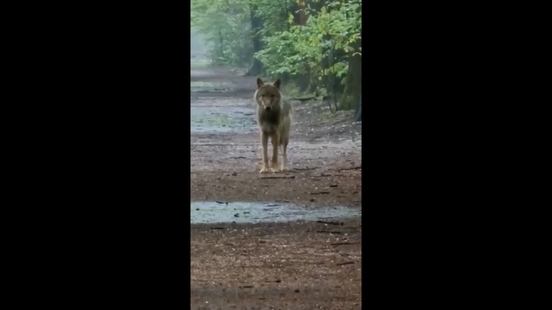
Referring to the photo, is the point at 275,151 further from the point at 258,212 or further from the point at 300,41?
the point at 300,41

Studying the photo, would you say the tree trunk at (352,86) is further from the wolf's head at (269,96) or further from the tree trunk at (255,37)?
the wolf's head at (269,96)

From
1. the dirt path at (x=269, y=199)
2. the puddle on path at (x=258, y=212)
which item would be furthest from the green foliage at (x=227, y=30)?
the puddle on path at (x=258, y=212)

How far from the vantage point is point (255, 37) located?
9227 millimetres

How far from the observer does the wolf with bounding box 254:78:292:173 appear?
24.9 ft

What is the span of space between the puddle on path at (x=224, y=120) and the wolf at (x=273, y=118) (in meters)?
1.40

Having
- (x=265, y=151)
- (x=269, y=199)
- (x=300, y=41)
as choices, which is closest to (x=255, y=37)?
(x=300, y=41)

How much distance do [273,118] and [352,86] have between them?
1.55 metres

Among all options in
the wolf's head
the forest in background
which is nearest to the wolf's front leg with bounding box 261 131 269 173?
the wolf's head

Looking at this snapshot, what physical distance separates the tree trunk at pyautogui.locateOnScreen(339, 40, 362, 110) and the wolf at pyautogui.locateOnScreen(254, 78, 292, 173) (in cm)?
117

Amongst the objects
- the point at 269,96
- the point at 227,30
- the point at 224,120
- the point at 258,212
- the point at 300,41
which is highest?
the point at 227,30

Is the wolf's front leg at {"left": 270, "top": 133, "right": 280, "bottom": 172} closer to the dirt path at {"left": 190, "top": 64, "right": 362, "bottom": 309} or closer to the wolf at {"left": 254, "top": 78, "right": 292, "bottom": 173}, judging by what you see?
the wolf at {"left": 254, "top": 78, "right": 292, "bottom": 173}
